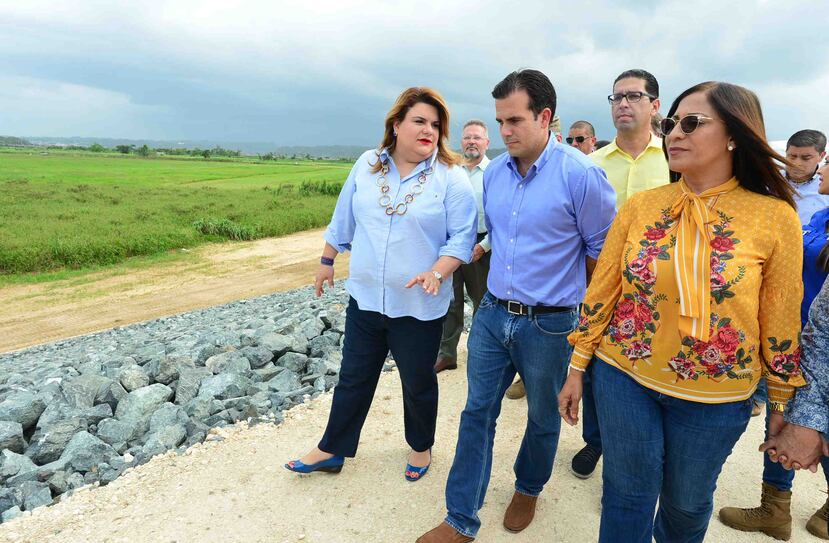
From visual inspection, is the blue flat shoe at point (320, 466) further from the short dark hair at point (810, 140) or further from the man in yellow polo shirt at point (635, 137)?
the short dark hair at point (810, 140)

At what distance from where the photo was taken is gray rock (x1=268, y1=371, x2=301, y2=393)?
4.74 metres

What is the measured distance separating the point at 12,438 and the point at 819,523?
17.6 ft

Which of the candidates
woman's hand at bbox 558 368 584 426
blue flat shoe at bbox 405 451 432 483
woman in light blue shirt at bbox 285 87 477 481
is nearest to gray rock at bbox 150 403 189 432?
woman in light blue shirt at bbox 285 87 477 481

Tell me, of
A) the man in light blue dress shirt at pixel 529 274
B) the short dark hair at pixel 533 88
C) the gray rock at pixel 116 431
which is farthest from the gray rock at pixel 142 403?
the short dark hair at pixel 533 88

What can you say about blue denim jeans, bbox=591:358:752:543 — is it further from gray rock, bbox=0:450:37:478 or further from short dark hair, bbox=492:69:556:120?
gray rock, bbox=0:450:37:478

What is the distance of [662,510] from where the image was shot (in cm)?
220

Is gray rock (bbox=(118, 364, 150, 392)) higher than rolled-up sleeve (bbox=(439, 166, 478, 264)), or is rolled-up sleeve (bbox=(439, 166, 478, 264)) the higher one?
rolled-up sleeve (bbox=(439, 166, 478, 264))

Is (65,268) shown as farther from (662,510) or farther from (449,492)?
(662,510)

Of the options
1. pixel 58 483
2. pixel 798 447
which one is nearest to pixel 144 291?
pixel 58 483

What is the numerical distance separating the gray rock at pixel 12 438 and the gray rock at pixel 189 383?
1094mm

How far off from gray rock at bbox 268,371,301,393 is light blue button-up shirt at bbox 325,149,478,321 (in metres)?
1.96

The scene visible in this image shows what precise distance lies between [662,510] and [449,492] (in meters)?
1.05

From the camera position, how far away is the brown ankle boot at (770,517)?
2990 mm

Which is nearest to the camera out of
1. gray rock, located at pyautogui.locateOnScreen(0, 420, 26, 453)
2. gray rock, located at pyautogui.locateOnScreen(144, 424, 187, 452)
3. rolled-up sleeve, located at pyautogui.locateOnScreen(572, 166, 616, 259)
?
rolled-up sleeve, located at pyautogui.locateOnScreen(572, 166, 616, 259)
